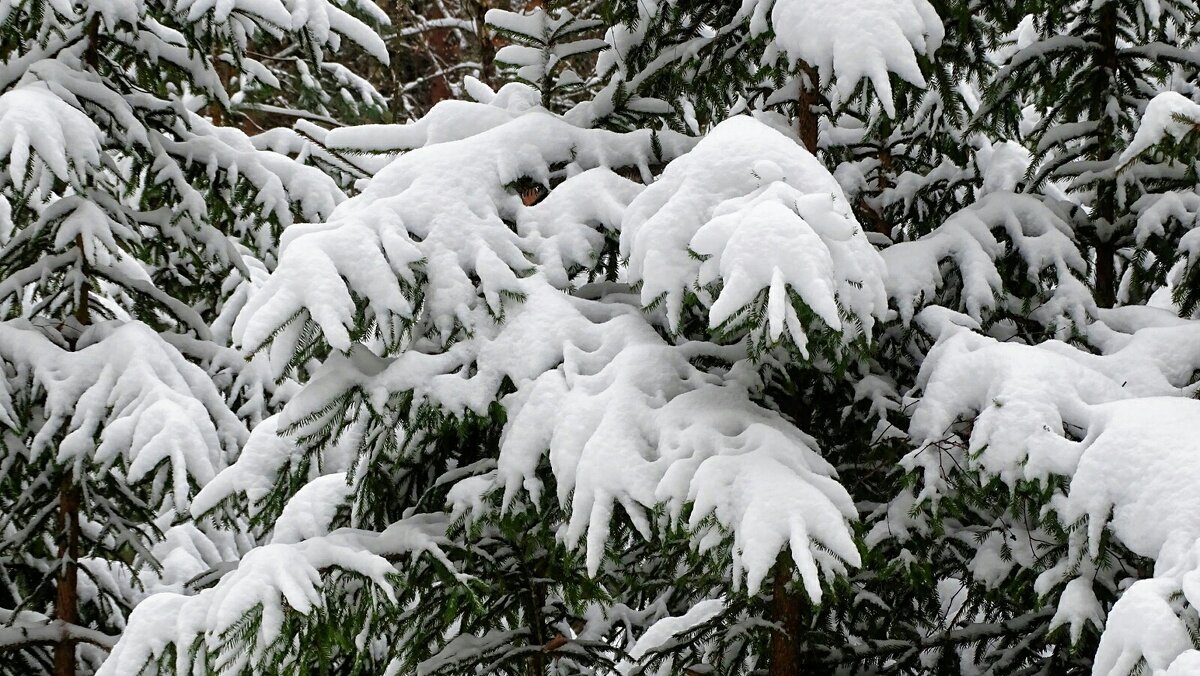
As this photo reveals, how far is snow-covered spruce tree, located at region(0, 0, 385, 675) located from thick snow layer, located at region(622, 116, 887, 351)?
258 cm

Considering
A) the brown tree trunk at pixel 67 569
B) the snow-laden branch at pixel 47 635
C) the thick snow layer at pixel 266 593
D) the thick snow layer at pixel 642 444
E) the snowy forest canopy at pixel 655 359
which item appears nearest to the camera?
the thick snow layer at pixel 642 444

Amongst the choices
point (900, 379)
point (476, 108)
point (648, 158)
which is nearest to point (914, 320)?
point (900, 379)

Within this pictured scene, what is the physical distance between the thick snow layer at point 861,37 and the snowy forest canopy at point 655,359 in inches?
0.5

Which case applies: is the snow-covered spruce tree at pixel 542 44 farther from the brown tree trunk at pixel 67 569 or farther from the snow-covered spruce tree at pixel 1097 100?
the brown tree trunk at pixel 67 569

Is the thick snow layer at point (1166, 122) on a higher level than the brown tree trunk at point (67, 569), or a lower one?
higher

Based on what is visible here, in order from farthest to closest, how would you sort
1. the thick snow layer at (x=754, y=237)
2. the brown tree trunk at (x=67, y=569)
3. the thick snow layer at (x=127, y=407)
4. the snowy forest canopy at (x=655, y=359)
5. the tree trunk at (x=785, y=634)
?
1. the brown tree trunk at (x=67, y=569)
2. the thick snow layer at (x=127, y=407)
3. the tree trunk at (x=785, y=634)
4. the snowy forest canopy at (x=655, y=359)
5. the thick snow layer at (x=754, y=237)

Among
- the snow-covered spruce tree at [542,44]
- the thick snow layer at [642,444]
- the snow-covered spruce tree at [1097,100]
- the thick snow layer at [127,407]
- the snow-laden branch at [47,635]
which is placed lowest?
the snow-laden branch at [47,635]

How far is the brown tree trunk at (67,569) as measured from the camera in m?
5.30

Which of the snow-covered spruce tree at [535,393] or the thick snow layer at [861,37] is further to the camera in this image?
the thick snow layer at [861,37]

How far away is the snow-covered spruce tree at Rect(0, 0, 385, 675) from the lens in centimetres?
460

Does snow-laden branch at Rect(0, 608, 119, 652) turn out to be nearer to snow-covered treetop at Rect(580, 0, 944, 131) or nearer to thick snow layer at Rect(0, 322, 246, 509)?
thick snow layer at Rect(0, 322, 246, 509)

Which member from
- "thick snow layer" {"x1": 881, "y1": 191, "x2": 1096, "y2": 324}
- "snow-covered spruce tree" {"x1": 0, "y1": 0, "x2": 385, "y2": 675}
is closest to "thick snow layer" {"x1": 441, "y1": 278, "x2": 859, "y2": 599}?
"thick snow layer" {"x1": 881, "y1": 191, "x2": 1096, "y2": 324}

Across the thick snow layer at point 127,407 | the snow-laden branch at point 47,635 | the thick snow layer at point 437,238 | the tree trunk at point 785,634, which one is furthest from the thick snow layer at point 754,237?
the snow-laden branch at point 47,635

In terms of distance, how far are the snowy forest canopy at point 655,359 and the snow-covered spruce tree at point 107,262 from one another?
0.03m
